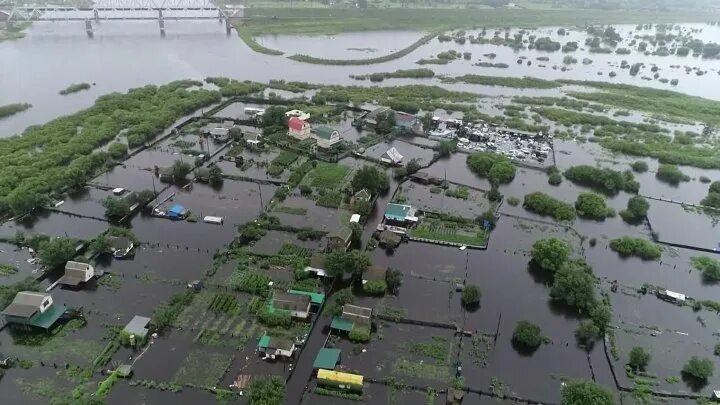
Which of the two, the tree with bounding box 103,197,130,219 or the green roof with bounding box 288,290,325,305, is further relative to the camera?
the tree with bounding box 103,197,130,219

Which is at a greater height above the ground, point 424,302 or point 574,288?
point 574,288

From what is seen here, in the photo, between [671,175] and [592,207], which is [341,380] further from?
[671,175]

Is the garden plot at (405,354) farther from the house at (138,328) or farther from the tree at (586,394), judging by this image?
the house at (138,328)

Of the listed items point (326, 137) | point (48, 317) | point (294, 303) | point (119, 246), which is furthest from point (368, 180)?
point (48, 317)

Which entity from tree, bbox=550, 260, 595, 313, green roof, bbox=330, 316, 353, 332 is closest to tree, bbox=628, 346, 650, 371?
tree, bbox=550, 260, 595, 313

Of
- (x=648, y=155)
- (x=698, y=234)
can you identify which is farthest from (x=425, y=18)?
(x=698, y=234)

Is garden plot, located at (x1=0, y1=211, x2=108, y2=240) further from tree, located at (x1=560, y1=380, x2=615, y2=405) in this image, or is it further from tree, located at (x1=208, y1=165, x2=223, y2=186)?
tree, located at (x1=560, y1=380, x2=615, y2=405)
